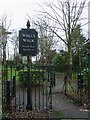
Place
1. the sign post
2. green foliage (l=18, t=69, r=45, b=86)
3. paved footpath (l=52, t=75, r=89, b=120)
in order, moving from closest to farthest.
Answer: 1. paved footpath (l=52, t=75, r=89, b=120)
2. the sign post
3. green foliage (l=18, t=69, r=45, b=86)

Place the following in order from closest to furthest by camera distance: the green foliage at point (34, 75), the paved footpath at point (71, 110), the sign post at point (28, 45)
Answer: the paved footpath at point (71, 110), the sign post at point (28, 45), the green foliage at point (34, 75)

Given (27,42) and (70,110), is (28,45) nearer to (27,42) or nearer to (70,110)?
(27,42)

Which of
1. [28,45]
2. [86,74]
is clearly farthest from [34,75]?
[28,45]

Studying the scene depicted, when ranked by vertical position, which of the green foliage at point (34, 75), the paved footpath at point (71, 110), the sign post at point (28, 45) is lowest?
the paved footpath at point (71, 110)

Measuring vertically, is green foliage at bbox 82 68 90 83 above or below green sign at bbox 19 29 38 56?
below

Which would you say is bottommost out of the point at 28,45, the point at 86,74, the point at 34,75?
the point at 34,75

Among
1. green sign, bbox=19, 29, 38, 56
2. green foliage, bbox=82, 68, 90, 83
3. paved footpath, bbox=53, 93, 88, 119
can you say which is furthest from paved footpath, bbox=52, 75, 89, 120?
green sign, bbox=19, 29, 38, 56

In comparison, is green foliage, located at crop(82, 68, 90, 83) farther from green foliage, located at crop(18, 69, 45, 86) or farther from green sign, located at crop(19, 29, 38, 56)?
green sign, located at crop(19, 29, 38, 56)

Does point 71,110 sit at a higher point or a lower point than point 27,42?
lower

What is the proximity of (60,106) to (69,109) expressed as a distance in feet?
1.81

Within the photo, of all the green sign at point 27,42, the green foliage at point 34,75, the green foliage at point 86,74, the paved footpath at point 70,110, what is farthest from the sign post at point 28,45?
the green foliage at point 86,74

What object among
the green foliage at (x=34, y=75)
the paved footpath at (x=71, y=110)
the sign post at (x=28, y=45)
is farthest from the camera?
the green foliage at (x=34, y=75)

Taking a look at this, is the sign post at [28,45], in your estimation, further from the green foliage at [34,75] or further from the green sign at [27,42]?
the green foliage at [34,75]

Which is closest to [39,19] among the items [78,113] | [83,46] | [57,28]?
[57,28]
